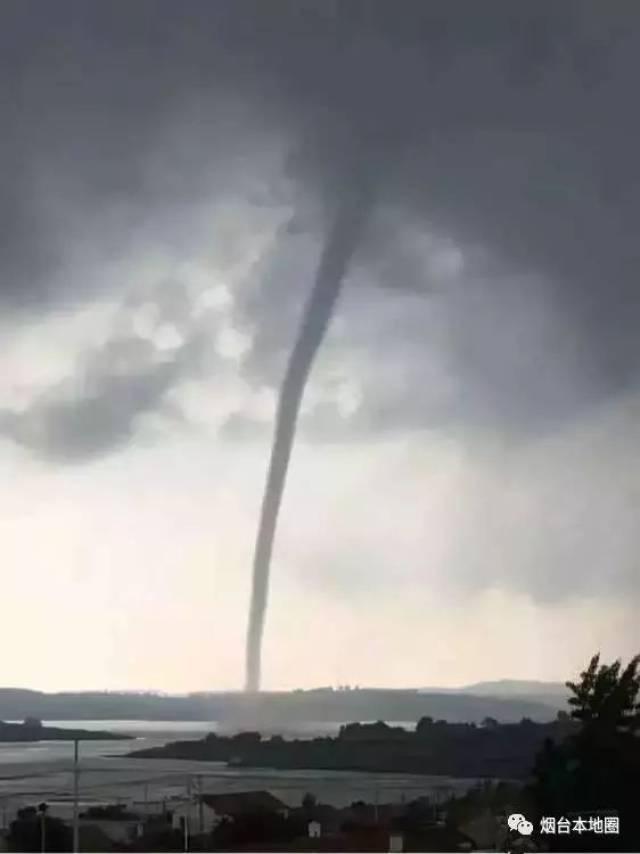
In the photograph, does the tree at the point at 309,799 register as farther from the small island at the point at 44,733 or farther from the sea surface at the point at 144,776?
the small island at the point at 44,733

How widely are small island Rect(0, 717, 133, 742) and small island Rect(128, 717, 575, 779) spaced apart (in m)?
0.11

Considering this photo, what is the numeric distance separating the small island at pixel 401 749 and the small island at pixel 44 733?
0.38ft

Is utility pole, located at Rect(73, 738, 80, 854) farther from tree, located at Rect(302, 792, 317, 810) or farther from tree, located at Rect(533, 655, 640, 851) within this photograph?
tree, located at Rect(533, 655, 640, 851)

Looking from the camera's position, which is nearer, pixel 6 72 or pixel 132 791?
pixel 132 791

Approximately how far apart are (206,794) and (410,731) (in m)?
0.73

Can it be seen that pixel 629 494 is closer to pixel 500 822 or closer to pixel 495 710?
pixel 495 710

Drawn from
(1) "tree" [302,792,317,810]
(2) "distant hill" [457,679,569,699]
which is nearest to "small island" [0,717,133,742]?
(1) "tree" [302,792,317,810]

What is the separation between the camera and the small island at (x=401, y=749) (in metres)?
4.02

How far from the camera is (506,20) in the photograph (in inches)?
180

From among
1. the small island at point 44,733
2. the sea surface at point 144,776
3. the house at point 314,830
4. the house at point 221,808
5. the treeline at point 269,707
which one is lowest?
the house at point 314,830

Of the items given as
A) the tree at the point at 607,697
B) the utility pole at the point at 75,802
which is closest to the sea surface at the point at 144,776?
the utility pole at the point at 75,802

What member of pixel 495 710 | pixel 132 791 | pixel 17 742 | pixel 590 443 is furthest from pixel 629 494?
pixel 17 742

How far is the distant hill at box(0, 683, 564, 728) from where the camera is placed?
405 centimetres

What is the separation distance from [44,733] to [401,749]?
1.23 meters
